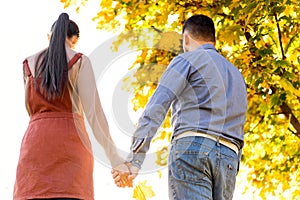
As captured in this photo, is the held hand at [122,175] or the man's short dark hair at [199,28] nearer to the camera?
the held hand at [122,175]

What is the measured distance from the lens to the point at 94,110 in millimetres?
3643

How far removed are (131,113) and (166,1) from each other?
1.07 meters

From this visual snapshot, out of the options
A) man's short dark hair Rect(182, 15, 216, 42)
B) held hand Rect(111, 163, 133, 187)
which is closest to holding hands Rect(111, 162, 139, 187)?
held hand Rect(111, 163, 133, 187)

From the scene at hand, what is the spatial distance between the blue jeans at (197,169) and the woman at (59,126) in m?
0.35

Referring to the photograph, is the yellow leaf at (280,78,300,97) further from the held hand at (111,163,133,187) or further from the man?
the held hand at (111,163,133,187)

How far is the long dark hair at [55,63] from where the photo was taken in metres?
3.60

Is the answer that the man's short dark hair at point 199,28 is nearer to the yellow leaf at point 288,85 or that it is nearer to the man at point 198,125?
the man at point 198,125

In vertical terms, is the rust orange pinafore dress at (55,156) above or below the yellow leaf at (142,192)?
above

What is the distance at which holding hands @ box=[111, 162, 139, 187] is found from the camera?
11.9 ft

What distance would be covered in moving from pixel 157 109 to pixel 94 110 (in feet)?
1.12

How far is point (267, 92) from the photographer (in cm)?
638

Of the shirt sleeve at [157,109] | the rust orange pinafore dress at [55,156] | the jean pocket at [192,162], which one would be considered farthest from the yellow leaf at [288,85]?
the rust orange pinafore dress at [55,156]

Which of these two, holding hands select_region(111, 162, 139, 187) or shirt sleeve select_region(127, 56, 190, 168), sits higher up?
shirt sleeve select_region(127, 56, 190, 168)

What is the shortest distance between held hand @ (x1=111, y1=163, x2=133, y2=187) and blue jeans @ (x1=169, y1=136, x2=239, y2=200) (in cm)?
26
